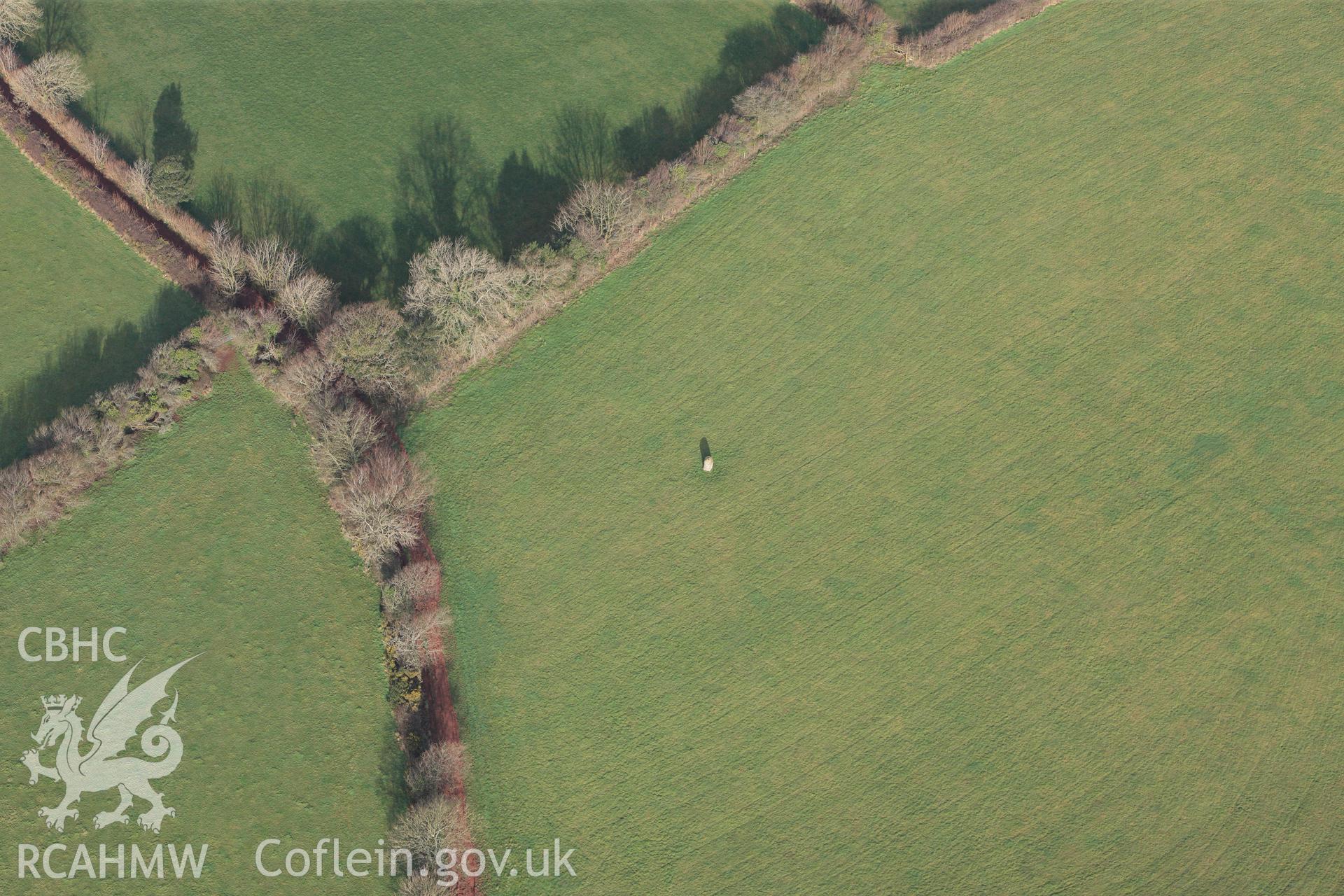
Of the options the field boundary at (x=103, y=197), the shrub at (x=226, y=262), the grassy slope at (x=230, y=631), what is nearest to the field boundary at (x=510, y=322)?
the field boundary at (x=103, y=197)

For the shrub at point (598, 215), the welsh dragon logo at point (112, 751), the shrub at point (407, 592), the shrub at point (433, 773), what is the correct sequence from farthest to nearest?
the shrub at point (598, 215), the shrub at point (407, 592), the welsh dragon logo at point (112, 751), the shrub at point (433, 773)

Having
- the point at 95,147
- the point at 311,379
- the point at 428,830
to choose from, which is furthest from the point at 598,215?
the point at 428,830

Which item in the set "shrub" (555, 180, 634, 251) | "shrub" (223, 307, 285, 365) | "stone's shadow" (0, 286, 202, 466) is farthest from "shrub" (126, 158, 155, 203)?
"shrub" (555, 180, 634, 251)

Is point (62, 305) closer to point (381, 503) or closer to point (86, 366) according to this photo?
point (86, 366)

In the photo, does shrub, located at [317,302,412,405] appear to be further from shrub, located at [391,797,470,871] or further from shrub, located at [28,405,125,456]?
shrub, located at [391,797,470,871]

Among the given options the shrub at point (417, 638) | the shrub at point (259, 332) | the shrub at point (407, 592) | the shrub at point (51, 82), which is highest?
the shrub at point (51, 82)

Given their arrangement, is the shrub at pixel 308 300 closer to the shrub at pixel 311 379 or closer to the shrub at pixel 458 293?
the shrub at pixel 311 379
